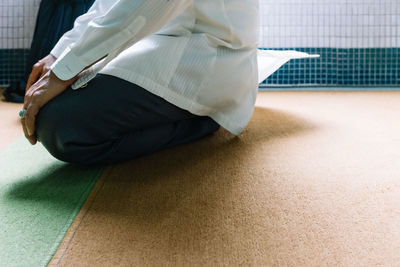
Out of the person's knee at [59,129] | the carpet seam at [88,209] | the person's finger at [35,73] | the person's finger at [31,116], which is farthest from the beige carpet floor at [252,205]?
the person's finger at [35,73]

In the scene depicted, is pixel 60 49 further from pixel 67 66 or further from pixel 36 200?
pixel 36 200

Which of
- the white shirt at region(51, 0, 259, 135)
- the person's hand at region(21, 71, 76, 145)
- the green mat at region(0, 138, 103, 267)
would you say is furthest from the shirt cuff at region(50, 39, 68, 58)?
the green mat at region(0, 138, 103, 267)

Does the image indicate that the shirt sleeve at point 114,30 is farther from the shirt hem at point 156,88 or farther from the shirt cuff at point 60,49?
the shirt cuff at point 60,49

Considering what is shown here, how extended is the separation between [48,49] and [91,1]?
1.26 ft

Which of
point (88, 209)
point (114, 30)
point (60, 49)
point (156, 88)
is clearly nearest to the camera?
point (88, 209)

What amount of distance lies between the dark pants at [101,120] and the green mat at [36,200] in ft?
→ 0.23

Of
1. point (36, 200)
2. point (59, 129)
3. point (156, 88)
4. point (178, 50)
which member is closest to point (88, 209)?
point (36, 200)

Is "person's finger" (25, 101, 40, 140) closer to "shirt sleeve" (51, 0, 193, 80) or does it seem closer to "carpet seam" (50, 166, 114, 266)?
"shirt sleeve" (51, 0, 193, 80)

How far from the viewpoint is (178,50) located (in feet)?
3.76

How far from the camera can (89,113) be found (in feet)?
3.61

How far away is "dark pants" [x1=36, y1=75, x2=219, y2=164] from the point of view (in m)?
1.09

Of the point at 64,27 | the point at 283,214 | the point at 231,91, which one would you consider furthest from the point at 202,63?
the point at 64,27

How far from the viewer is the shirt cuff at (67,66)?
104 centimetres

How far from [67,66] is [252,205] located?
1.81 feet
